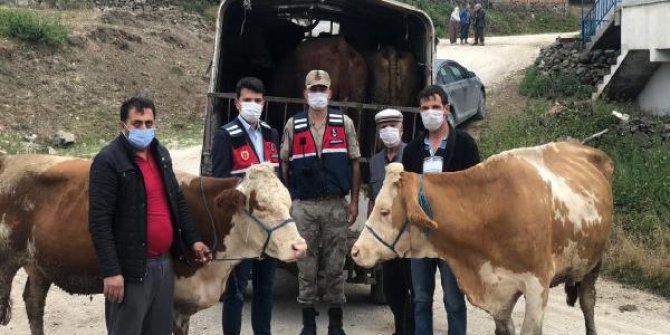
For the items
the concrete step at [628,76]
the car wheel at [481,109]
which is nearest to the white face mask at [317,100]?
the concrete step at [628,76]

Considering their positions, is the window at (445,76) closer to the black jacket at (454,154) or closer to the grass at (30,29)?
the black jacket at (454,154)

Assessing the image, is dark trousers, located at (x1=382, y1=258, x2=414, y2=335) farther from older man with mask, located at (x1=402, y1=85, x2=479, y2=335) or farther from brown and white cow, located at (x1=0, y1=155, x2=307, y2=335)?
brown and white cow, located at (x1=0, y1=155, x2=307, y2=335)

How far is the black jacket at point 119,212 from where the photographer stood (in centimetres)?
363

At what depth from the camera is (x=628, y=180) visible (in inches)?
357

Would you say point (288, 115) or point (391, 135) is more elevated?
point (288, 115)

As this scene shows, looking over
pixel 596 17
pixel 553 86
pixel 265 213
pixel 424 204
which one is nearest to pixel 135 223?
pixel 265 213

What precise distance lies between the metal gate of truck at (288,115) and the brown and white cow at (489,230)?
202 centimetres

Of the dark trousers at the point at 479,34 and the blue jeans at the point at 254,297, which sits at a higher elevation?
the dark trousers at the point at 479,34

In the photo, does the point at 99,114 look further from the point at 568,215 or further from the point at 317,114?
the point at 568,215

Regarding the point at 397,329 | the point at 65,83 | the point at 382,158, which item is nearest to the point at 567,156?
the point at 382,158

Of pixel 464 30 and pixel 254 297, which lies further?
pixel 464 30

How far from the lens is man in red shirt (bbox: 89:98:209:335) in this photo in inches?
143

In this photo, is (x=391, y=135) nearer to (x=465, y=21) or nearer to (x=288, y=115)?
(x=288, y=115)

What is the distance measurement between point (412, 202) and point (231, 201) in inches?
41.9
